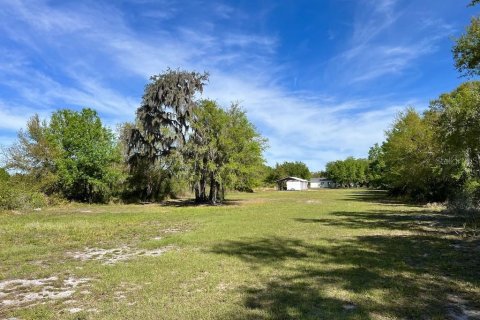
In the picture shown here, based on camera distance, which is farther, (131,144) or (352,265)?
(131,144)

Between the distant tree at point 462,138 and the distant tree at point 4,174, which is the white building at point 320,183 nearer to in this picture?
the distant tree at point 462,138

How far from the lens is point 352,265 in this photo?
845 cm

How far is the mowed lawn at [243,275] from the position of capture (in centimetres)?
563

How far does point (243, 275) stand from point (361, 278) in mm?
2465

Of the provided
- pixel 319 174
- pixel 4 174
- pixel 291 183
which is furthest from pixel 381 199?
pixel 319 174

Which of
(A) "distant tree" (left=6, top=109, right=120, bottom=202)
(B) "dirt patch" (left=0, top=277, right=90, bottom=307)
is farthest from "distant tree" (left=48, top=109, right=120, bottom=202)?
(B) "dirt patch" (left=0, top=277, right=90, bottom=307)

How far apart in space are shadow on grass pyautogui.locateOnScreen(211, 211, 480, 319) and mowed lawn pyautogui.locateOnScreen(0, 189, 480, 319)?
21 millimetres

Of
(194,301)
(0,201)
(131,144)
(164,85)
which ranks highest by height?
(164,85)

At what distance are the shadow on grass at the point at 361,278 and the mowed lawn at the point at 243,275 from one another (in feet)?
0.07

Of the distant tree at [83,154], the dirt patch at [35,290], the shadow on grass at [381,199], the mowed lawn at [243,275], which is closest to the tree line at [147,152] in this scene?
the distant tree at [83,154]

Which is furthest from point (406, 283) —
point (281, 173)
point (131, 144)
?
point (281, 173)

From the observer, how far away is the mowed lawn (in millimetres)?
5633

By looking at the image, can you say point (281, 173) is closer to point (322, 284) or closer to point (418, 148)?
point (418, 148)

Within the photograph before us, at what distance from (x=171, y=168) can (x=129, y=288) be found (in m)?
27.9
